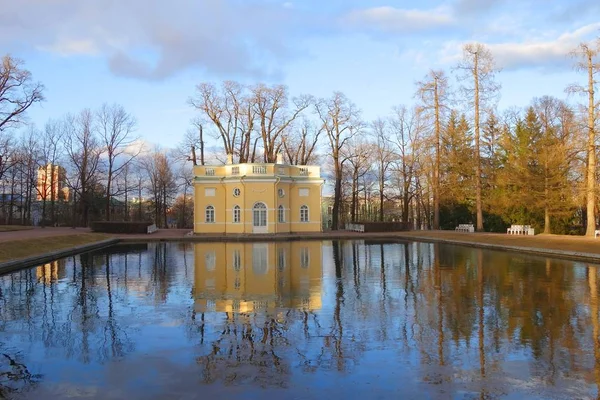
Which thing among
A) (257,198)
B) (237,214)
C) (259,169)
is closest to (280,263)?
(257,198)

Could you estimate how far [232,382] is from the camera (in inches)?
205

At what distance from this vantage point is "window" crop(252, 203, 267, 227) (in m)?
37.4

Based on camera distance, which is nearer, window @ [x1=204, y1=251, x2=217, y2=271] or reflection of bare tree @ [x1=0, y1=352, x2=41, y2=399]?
reflection of bare tree @ [x1=0, y1=352, x2=41, y2=399]

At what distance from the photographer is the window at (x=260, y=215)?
37375 millimetres

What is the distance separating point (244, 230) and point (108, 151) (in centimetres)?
1856

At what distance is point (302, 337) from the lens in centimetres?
702

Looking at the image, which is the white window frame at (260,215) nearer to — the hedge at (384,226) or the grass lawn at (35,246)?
the hedge at (384,226)

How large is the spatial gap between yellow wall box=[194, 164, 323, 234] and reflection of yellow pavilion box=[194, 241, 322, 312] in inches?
712

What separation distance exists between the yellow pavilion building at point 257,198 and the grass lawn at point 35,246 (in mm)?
11541

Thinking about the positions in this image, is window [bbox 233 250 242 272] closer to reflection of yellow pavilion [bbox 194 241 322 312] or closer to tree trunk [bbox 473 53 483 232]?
reflection of yellow pavilion [bbox 194 241 322 312]

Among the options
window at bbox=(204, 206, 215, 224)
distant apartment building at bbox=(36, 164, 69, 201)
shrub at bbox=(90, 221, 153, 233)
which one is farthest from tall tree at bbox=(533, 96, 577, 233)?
distant apartment building at bbox=(36, 164, 69, 201)

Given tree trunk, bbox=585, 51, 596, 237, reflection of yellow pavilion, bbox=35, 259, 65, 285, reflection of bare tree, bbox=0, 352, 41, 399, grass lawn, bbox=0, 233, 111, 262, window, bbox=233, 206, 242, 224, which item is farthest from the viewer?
window, bbox=233, 206, 242, 224

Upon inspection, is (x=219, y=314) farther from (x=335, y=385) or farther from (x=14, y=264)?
(x=14, y=264)

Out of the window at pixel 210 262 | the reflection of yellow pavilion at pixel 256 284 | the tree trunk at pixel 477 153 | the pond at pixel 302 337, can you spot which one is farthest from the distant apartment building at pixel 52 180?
the pond at pixel 302 337
